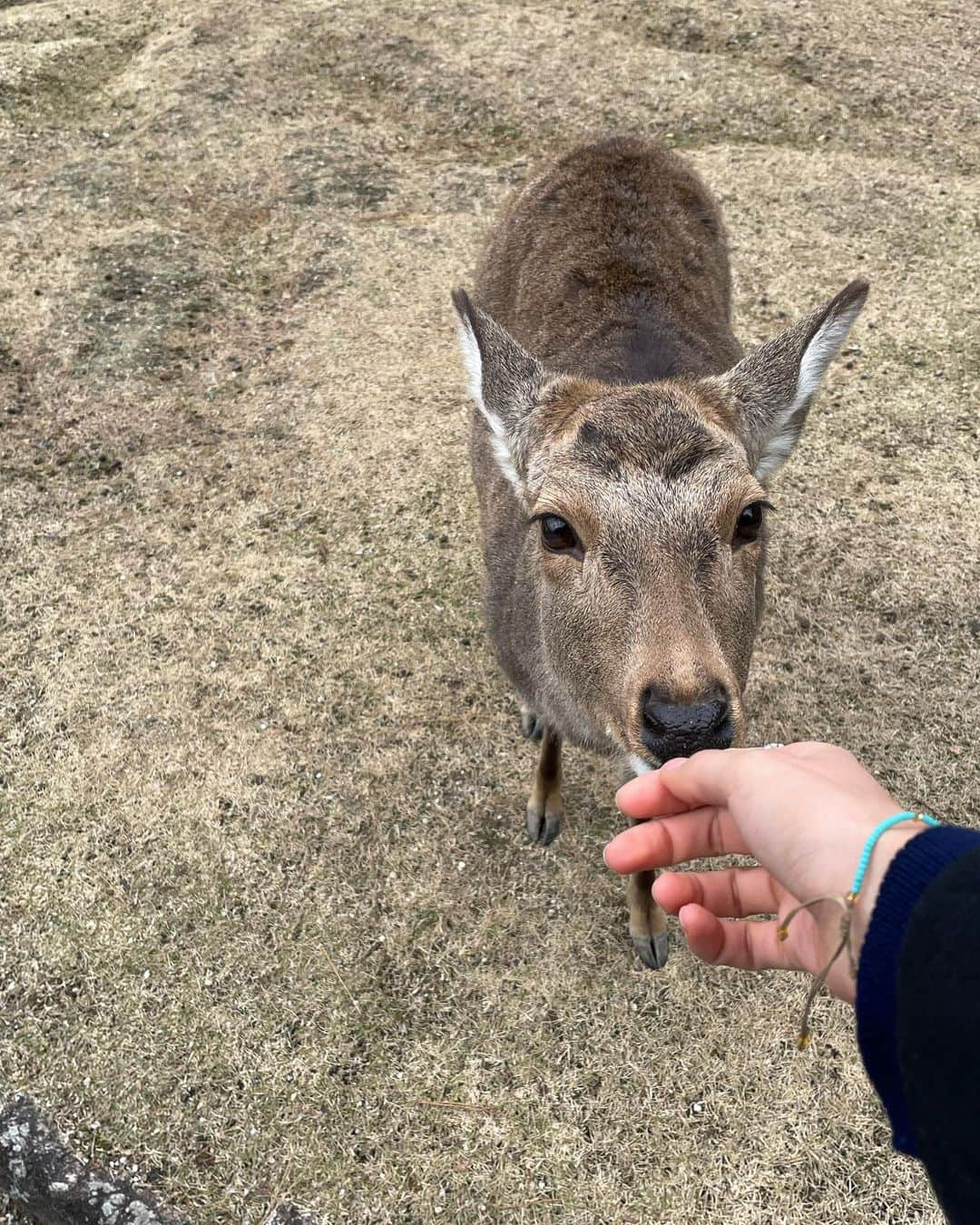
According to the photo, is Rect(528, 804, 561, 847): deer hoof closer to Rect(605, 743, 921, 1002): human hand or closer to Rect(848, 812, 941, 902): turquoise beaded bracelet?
Rect(605, 743, 921, 1002): human hand

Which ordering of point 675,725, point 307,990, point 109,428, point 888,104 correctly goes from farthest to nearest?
point 888,104
point 109,428
point 307,990
point 675,725

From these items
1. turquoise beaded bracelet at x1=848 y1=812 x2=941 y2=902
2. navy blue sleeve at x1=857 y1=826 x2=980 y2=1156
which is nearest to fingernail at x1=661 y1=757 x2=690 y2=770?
turquoise beaded bracelet at x1=848 y1=812 x2=941 y2=902

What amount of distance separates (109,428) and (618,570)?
552cm

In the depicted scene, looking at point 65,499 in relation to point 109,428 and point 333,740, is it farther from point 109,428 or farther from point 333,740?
point 333,740

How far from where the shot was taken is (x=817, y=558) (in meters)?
6.02

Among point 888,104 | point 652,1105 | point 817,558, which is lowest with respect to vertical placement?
point 652,1105

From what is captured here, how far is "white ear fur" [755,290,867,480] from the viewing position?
3.50m

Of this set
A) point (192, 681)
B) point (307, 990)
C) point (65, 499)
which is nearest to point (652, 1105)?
point (307, 990)

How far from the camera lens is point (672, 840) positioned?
2488mm

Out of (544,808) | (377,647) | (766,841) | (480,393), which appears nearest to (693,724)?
(766,841)

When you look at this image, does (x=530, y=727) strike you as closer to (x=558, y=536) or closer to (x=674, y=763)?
(x=558, y=536)

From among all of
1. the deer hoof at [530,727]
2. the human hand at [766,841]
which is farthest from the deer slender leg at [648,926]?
the human hand at [766,841]

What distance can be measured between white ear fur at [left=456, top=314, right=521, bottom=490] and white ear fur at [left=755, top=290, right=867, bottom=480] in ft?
3.46

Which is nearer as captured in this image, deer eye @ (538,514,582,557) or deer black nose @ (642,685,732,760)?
deer black nose @ (642,685,732,760)
